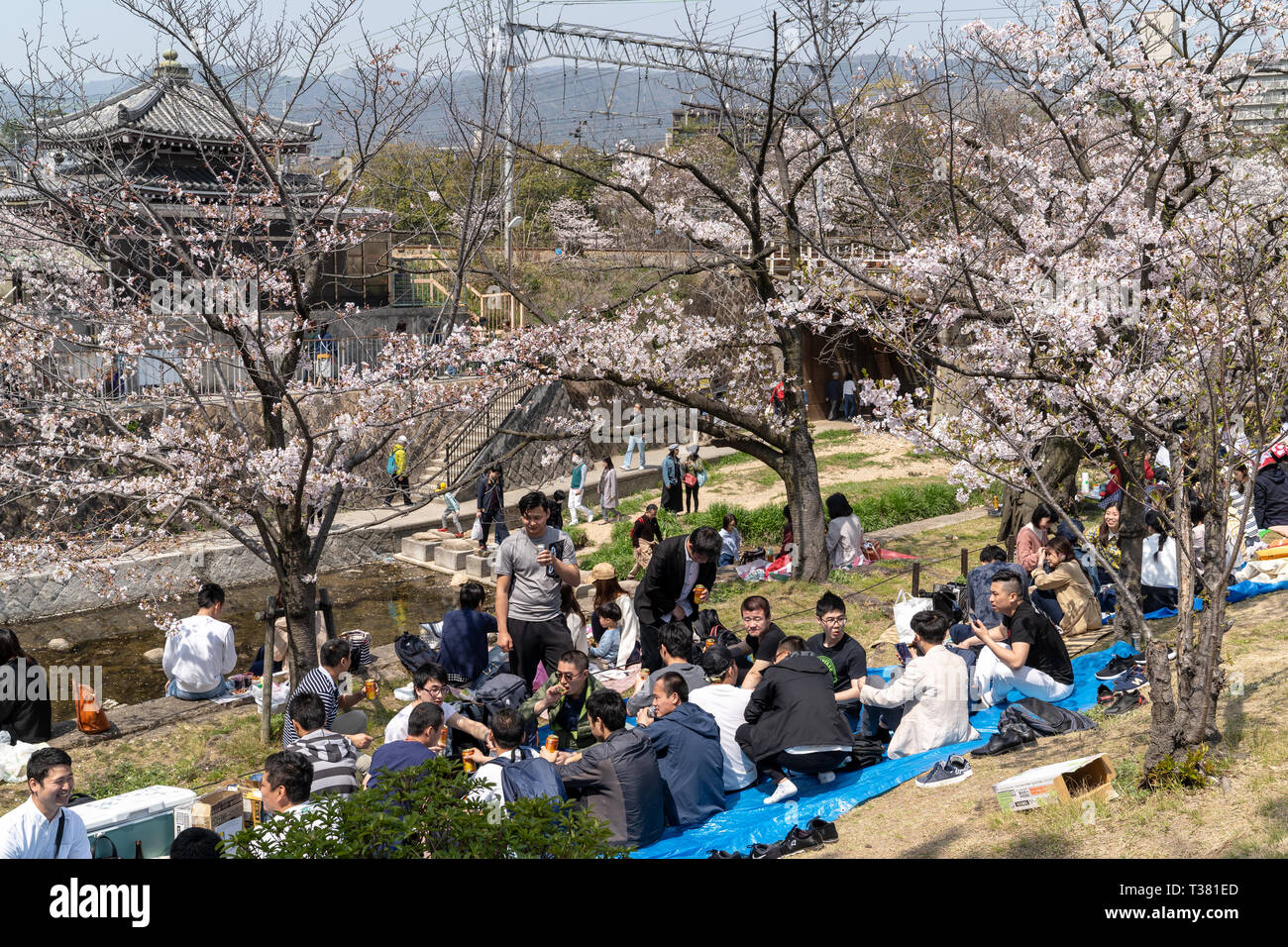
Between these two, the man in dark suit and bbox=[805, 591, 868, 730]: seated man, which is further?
the man in dark suit

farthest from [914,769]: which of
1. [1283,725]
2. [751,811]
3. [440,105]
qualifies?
[440,105]


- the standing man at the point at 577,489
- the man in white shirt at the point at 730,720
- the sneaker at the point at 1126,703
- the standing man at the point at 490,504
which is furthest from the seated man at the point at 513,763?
the standing man at the point at 577,489

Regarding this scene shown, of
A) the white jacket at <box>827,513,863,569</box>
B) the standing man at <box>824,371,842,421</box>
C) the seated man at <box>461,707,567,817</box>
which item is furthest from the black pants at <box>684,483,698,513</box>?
the standing man at <box>824,371,842,421</box>

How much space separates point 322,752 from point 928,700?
A: 3.91m

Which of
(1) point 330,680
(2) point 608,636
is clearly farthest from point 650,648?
(1) point 330,680

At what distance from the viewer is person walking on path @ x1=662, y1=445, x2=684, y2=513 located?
17.5 m

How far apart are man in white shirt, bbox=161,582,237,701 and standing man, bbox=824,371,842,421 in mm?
23142

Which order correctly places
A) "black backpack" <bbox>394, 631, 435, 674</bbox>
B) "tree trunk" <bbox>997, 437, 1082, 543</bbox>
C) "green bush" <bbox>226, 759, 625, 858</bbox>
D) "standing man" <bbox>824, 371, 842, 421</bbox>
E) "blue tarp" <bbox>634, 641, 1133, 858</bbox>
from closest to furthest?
"green bush" <bbox>226, 759, 625, 858</bbox> → "blue tarp" <bbox>634, 641, 1133, 858</bbox> → "black backpack" <bbox>394, 631, 435, 674</bbox> → "tree trunk" <bbox>997, 437, 1082, 543</bbox> → "standing man" <bbox>824, 371, 842, 421</bbox>

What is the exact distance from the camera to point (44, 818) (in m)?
4.93

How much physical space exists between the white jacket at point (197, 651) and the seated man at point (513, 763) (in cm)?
380

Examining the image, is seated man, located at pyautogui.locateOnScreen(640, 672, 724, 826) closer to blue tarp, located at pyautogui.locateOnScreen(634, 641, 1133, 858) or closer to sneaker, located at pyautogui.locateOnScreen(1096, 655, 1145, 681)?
blue tarp, located at pyautogui.locateOnScreen(634, 641, 1133, 858)

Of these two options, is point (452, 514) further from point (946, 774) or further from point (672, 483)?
point (946, 774)

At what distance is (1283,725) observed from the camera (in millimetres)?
6320

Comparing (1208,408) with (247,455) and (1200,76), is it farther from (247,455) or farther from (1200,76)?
(247,455)
